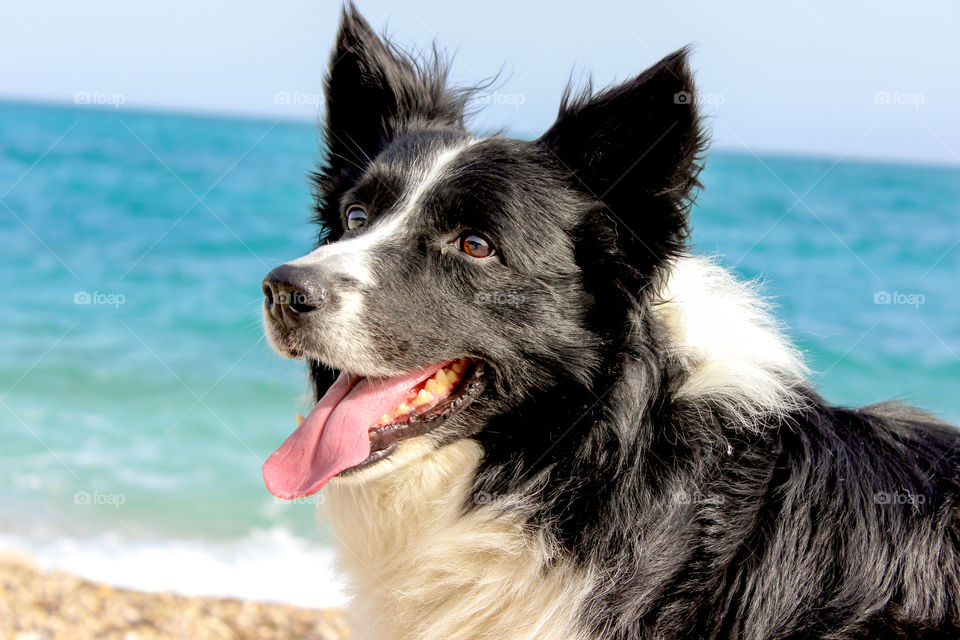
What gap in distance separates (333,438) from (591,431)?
939 mm

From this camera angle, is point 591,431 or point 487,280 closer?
point 591,431

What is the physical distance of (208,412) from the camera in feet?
29.8

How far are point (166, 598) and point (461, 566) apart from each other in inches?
142

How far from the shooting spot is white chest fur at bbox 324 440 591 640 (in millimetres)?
2793

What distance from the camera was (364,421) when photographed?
297cm

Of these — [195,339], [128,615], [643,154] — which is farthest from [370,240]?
[195,339]

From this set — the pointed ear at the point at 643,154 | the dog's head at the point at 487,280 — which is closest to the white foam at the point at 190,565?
the dog's head at the point at 487,280

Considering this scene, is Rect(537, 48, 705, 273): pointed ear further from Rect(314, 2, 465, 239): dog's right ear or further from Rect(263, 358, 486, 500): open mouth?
Rect(314, 2, 465, 239): dog's right ear

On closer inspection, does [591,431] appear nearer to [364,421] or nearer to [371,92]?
[364,421]

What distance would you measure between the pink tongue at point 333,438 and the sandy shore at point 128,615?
2.69 metres

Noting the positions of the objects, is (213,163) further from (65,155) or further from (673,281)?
(673,281)

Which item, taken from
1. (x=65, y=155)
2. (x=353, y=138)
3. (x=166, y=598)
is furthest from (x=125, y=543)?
(x=65, y=155)

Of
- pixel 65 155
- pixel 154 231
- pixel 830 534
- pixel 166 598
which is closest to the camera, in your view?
pixel 830 534

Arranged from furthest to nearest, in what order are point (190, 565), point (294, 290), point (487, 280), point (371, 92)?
point (190, 565) → point (371, 92) → point (487, 280) → point (294, 290)
